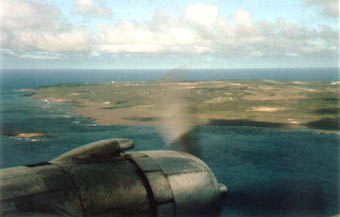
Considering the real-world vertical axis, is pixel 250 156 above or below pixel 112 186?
below

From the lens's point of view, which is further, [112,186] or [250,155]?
[250,155]

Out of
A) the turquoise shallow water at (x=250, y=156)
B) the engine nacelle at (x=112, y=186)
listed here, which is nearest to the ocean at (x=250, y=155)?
the turquoise shallow water at (x=250, y=156)

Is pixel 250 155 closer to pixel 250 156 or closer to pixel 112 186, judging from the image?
pixel 250 156

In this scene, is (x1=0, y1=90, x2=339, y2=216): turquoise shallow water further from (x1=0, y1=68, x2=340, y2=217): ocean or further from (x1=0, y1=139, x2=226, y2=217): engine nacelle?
(x1=0, y1=139, x2=226, y2=217): engine nacelle

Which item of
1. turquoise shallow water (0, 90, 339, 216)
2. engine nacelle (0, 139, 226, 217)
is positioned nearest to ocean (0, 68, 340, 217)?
turquoise shallow water (0, 90, 339, 216)

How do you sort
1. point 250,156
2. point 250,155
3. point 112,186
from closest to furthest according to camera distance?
point 112,186, point 250,156, point 250,155

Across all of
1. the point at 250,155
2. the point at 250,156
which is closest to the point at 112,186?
the point at 250,156

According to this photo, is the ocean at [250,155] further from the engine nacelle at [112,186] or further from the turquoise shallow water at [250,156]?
the engine nacelle at [112,186]

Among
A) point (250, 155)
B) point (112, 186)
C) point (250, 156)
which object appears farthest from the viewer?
point (250, 155)
